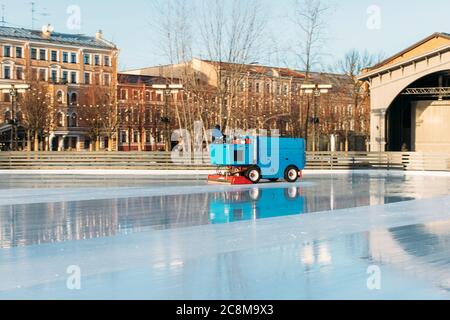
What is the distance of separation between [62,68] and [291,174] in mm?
62341

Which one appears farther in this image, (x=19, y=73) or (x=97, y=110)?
(x=19, y=73)

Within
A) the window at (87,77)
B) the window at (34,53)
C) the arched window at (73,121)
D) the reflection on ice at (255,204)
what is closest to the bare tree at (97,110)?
the arched window at (73,121)

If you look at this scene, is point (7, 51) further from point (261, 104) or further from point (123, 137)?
point (261, 104)

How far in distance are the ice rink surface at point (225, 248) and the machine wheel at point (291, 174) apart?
21.1 ft

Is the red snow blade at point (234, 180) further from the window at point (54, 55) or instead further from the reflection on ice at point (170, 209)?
the window at point (54, 55)

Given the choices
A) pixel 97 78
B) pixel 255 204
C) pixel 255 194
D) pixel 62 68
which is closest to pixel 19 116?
pixel 97 78

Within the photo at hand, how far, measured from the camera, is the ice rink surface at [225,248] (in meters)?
6.11

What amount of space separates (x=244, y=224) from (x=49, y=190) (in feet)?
31.8

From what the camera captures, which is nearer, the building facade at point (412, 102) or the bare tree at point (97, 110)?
the building facade at point (412, 102)

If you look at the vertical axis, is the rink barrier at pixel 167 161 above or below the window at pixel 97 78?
below

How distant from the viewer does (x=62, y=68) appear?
78.6 meters

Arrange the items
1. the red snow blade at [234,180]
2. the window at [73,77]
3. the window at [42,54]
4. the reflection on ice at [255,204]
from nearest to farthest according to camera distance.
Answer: the reflection on ice at [255,204], the red snow blade at [234,180], the window at [42,54], the window at [73,77]
